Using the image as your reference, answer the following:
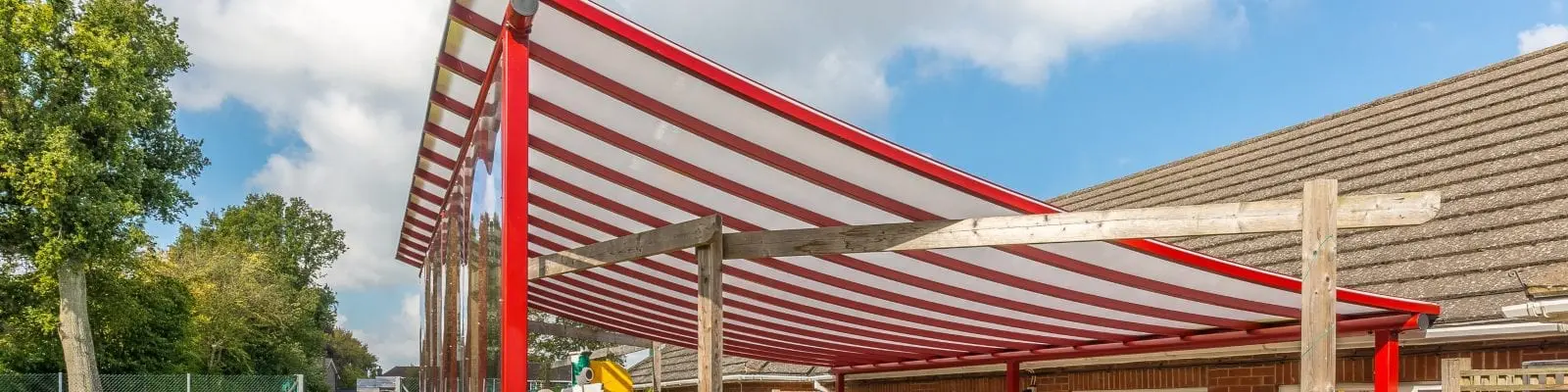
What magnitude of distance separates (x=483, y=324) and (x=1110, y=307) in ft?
12.7

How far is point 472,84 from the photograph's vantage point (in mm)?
6336

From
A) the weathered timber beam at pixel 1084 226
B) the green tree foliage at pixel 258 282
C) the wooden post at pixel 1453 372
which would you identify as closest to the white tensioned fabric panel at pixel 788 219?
the weathered timber beam at pixel 1084 226

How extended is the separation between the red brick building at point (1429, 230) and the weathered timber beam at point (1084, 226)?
140 centimetres

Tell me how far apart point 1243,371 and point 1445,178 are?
7.71 feet

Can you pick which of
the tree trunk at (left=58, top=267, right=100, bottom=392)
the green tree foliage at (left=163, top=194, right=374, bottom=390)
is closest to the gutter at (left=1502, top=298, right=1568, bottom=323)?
the tree trunk at (left=58, top=267, right=100, bottom=392)

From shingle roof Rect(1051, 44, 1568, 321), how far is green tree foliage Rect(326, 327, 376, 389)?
253 ft

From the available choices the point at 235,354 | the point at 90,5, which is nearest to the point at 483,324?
the point at 90,5

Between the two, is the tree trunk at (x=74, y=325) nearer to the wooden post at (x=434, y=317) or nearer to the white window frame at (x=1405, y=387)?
the wooden post at (x=434, y=317)

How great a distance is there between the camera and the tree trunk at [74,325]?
Answer: 26672 millimetres

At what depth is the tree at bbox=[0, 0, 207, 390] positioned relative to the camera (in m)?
25.6

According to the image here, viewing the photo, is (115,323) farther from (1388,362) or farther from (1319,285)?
(1319,285)

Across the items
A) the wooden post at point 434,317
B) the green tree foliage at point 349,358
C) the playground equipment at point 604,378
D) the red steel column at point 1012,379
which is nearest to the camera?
the wooden post at point 434,317

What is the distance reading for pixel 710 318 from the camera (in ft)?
18.1

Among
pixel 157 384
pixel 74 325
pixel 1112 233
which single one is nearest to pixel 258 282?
pixel 74 325
